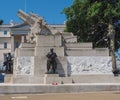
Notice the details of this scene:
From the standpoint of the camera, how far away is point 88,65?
2408cm

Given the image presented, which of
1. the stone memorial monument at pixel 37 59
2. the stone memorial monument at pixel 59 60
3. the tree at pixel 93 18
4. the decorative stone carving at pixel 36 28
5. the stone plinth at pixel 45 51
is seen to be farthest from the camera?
the tree at pixel 93 18

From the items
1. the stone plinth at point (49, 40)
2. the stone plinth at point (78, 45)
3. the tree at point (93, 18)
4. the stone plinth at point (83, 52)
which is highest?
the tree at point (93, 18)

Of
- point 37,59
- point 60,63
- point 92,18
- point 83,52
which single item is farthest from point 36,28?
point 92,18

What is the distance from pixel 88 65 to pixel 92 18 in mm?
16787

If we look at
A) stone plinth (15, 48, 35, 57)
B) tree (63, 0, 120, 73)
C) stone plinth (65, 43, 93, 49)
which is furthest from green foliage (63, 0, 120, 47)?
stone plinth (15, 48, 35, 57)

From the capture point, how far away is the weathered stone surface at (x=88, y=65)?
23969mm

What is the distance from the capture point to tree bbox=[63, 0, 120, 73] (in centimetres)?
3875

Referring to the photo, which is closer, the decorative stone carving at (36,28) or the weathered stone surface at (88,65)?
the weathered stone surface at (88,65)

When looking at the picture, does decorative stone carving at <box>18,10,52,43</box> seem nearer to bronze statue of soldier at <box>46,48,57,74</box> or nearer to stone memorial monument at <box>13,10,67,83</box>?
stone memorial monument at <box>13,10,67,83</box>

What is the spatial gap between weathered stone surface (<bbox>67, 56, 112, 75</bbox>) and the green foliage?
14590mm

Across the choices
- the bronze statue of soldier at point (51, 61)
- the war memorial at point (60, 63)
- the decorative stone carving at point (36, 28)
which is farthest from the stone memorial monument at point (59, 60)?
the decorative stone carving at point (36, 28)

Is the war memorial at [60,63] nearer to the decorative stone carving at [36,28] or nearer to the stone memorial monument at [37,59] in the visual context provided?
the stone memorial monument at [37,59]

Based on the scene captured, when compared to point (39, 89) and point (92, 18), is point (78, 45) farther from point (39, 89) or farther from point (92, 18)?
point (92, 18)

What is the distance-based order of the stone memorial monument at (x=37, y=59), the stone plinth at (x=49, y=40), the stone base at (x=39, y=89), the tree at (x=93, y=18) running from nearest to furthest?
the stone base at (x=39, y=89) < the stone memorial monument at (x=37, y=59) < the stone plinth at (x=49, y=40) < the tree at (x=93, y=18)
